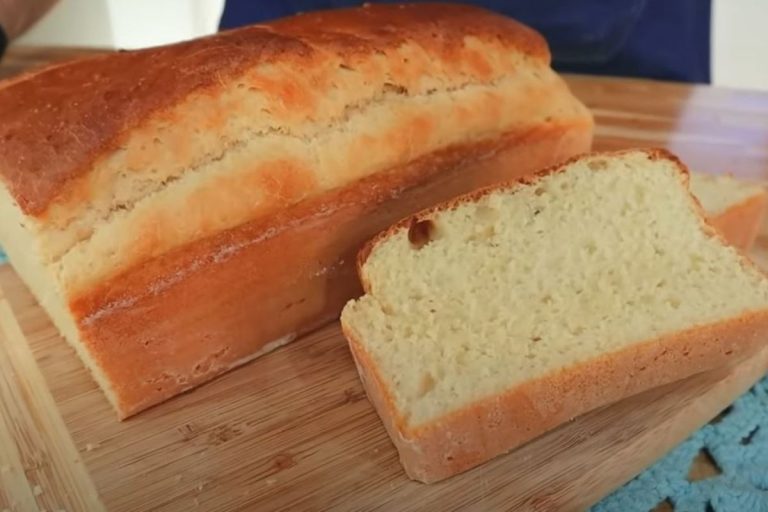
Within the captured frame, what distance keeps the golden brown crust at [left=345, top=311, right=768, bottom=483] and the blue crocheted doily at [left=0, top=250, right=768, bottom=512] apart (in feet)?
0.40

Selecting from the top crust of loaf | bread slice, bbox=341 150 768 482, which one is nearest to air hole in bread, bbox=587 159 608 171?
bread slice, bbox=341 150 768 482

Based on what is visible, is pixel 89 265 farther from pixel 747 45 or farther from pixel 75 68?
pixel 747 45

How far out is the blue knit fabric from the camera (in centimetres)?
141

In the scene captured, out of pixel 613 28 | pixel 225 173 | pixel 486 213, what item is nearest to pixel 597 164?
pixel 486 213

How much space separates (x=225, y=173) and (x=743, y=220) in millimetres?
1174

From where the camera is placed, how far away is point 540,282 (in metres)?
1.57

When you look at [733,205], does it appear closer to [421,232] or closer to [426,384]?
[421,232]

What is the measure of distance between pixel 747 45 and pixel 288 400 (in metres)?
3.58

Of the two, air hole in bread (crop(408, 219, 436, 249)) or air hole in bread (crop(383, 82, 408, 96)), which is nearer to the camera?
air hole in bread (crop(408, 219, 436, 249))

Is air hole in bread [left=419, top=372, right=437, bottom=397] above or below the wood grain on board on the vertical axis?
above

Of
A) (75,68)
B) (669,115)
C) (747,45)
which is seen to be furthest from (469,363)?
(747,45)

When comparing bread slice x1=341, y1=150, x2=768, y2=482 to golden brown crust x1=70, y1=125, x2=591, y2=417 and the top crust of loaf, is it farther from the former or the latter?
the top crust of loaf

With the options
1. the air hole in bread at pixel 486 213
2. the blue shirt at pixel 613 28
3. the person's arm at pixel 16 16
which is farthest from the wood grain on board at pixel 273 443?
the blue shirt at pixel 613 28

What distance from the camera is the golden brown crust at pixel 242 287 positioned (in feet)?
4.83
